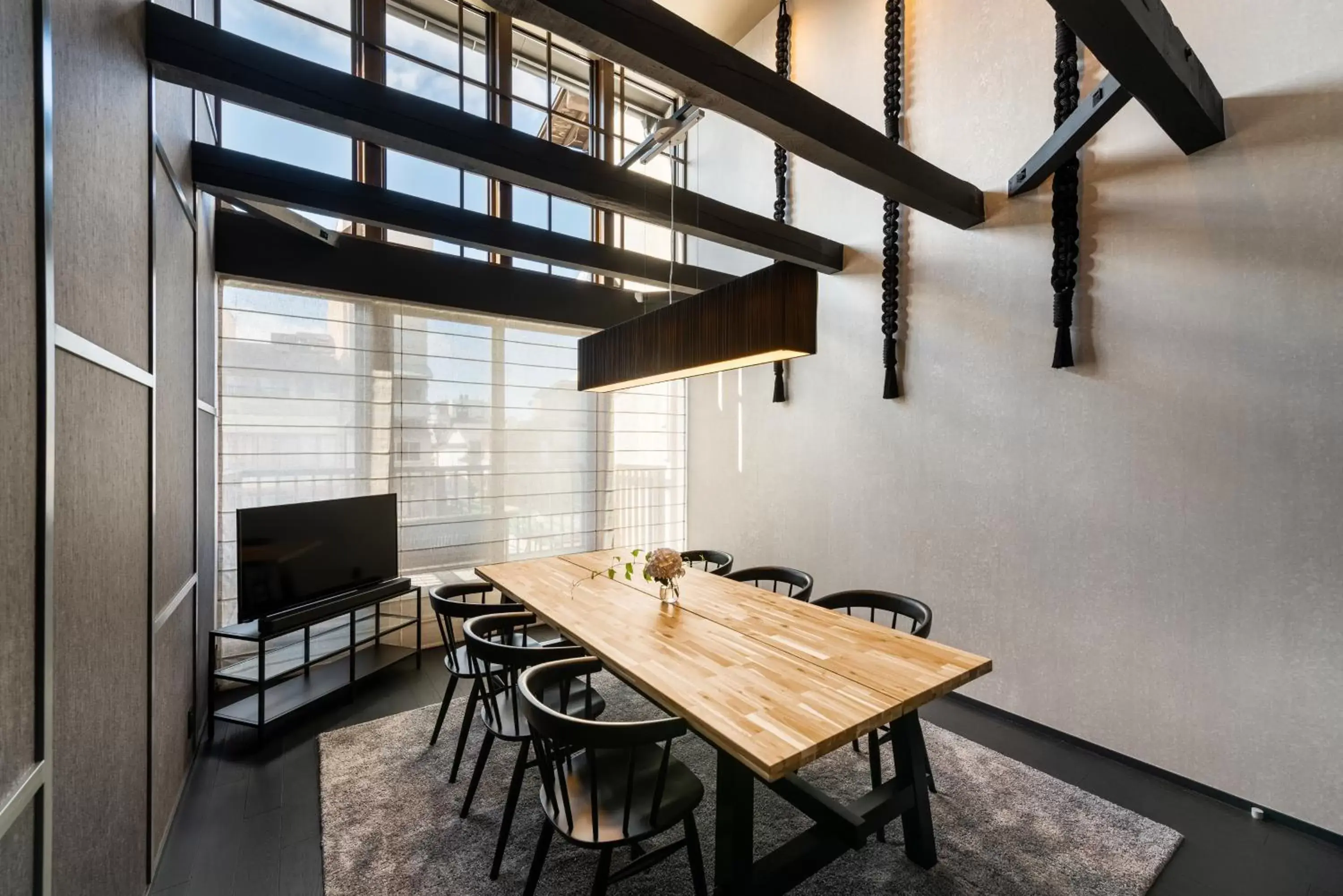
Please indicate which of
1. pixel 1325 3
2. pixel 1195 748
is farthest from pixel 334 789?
pixel 1325 3

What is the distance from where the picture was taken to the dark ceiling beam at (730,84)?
1.56m

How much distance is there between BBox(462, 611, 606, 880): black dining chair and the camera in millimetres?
1896

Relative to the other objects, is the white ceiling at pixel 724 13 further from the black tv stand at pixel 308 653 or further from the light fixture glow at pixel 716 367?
the black tv stand at pixel 308 653

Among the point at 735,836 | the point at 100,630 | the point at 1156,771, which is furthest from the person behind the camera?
the point at 1156,771

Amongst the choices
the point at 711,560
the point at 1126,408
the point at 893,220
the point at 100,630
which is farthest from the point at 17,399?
the point at 893,220

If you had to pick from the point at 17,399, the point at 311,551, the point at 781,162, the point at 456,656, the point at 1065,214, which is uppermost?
the point at 781,162

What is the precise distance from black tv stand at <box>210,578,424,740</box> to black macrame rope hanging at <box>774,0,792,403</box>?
2926mm

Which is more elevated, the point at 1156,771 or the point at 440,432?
the point at 440,432

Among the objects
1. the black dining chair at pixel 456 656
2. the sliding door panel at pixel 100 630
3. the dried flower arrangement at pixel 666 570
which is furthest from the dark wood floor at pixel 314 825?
the dried flower arrangement at pixel 666 570

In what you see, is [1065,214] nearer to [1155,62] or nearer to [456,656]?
[1155,62]

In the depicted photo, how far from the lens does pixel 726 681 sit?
1.73 metres

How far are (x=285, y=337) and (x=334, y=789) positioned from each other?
2604 millimetres

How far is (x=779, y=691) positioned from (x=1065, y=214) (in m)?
2.67

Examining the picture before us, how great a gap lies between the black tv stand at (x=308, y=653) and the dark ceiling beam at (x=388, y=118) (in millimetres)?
2368
